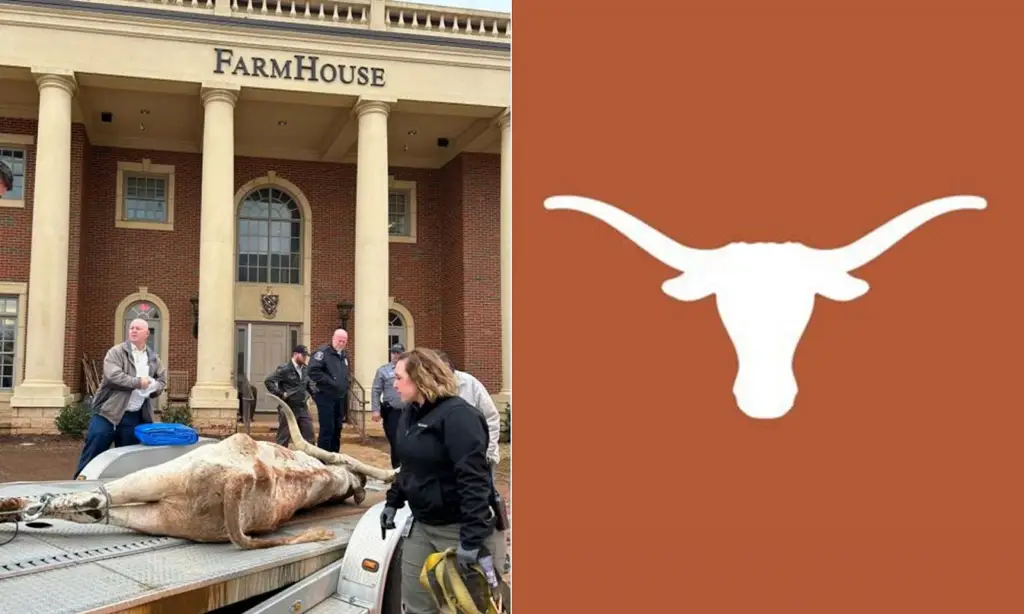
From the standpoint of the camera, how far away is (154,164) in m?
20.9

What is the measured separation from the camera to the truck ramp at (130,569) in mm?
2979

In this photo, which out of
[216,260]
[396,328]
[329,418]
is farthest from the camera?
[396,328]

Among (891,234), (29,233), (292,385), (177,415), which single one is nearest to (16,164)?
(29,233)

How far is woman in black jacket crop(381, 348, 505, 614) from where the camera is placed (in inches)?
134

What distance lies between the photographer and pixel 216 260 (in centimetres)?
1711

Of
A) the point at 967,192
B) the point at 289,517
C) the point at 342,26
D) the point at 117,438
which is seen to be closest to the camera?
the point at 967,192

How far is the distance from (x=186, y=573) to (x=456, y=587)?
42.8 inches

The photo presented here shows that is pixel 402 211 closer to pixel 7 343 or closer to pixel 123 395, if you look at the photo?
pixel 7 343

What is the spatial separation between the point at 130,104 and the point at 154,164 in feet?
7.74

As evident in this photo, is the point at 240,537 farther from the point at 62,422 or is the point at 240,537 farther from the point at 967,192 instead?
the point at 62,422

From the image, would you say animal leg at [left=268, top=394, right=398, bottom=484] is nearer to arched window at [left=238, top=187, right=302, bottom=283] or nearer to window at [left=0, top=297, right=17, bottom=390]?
window at [left=0, top=297, right=17, bottom=390]

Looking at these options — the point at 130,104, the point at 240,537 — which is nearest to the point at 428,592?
the point at 240,537

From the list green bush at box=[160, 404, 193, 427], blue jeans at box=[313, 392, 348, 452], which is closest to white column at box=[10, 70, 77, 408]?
green bush at box=[160, 404, 193, 427]

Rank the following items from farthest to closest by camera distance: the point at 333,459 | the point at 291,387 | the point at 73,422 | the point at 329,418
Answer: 1. the point at 73,422
2. the point at 329,418
3. the point at 291,387
4. the point at 333,459
